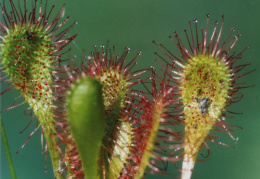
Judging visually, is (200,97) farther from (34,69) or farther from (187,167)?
(34,69)

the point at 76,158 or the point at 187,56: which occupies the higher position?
the point at 187,56

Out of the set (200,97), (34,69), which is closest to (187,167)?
(200,97)

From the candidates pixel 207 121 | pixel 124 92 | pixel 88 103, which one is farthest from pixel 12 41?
pixel 207 121

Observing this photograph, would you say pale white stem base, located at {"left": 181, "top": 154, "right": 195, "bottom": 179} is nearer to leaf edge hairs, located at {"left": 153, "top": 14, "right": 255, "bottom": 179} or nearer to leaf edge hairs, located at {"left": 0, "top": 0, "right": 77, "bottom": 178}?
leaf edge hairs, located at {"left": 153, "top": 14, "right": 255, "bottom": 179}

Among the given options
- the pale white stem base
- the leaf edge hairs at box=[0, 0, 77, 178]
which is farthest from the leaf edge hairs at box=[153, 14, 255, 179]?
the leaf edge hairs at box=[0, 0, 77, 178]

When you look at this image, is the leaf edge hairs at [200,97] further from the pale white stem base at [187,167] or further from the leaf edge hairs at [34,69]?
the leaf edge hairs at [34,69]

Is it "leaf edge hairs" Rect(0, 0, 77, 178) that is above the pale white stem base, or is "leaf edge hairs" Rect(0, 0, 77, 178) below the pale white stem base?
above

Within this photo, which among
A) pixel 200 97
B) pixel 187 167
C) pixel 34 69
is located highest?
pixel 34 69

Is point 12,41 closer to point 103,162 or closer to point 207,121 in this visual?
point 103,162
